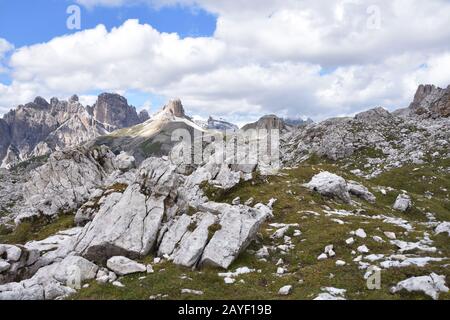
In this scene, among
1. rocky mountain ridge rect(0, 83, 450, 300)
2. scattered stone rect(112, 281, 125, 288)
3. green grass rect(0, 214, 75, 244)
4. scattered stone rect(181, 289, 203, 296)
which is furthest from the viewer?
green grass rect(0, 214, 75, 244)

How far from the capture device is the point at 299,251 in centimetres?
3312

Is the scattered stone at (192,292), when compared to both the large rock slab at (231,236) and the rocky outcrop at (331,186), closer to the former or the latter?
the large rock slab at (231,236)

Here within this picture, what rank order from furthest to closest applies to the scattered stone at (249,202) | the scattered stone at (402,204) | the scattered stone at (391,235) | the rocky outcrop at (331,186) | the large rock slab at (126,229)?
the scattered stone at (402,204), the rocky outcrop at (331,186), the scattered stone at (249,202), the large rock slab at (126,229), the scattered stone at (391,235)

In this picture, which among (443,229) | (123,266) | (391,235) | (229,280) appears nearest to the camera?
(229,280)

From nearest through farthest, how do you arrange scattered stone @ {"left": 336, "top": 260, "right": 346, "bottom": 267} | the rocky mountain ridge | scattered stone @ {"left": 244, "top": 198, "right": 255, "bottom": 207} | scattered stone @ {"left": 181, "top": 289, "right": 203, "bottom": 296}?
scattered stone @ {"left": 181, "top": 289, "right": 203, "bottom": 296} → the rocky mountain ridge → scattered stone @ {"left": 336, "top": 260, "right": 346, "bottom": 267} → scattered stone @ {"left": 244, "top": 198, "right": 255, "bottom": 207}

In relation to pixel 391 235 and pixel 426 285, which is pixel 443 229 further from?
pixel 426 285

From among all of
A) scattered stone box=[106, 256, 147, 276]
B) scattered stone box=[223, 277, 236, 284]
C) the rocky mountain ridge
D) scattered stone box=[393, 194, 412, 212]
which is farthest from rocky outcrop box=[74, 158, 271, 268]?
scattered stone box=[393, 194, 412, 212]

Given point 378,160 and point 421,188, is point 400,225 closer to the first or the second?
point 421,188

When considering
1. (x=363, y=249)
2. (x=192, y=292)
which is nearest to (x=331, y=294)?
(x=192, y=292)

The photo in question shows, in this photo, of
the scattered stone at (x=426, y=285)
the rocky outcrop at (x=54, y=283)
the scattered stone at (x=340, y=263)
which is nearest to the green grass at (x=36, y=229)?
the rocky outcrop at (x=54, y=283)

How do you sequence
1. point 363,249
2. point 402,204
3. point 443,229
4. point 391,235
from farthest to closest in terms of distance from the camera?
point 402,204 < point 443,229 < point 391,235 < point 363,249

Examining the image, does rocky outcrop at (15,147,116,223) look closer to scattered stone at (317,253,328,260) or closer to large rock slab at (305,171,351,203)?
large rock slab at (305,171,351,203)

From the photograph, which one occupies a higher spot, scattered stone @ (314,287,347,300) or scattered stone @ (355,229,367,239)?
scattered stone @ (355,229,367,239)
